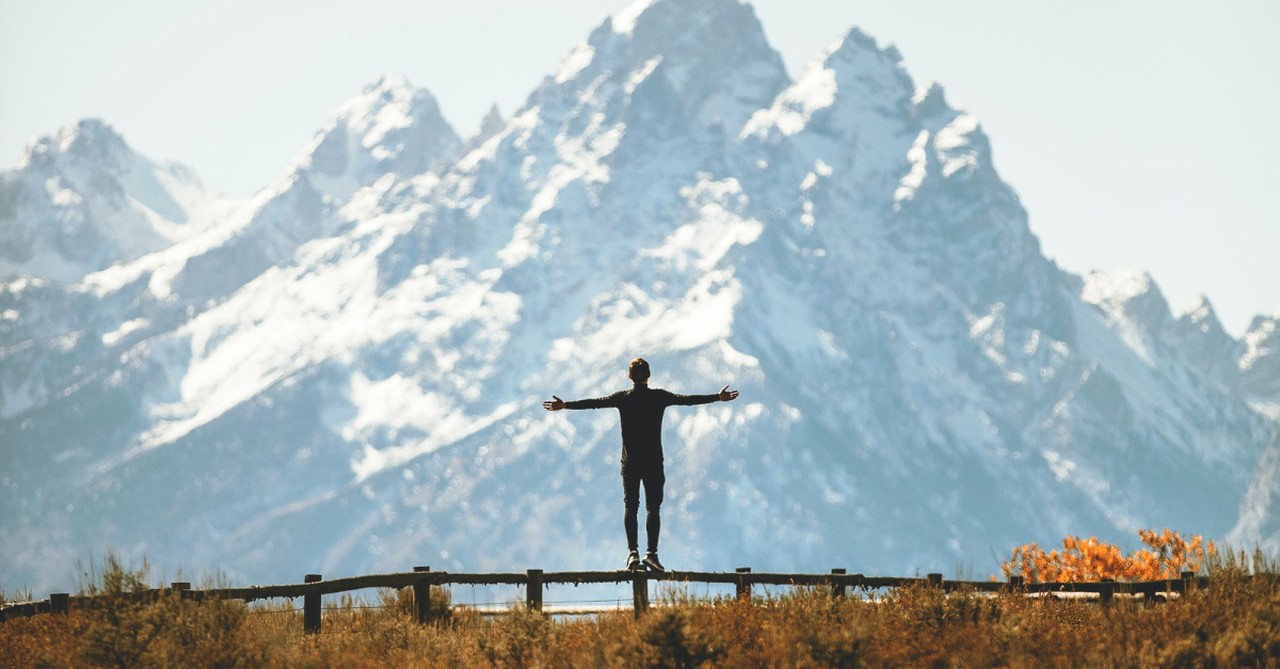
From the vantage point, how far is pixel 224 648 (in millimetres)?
14102

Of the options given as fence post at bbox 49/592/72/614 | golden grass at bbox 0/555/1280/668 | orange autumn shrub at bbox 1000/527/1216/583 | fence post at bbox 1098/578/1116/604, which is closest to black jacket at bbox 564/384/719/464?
golden grass at bbox 0/555/1280/668

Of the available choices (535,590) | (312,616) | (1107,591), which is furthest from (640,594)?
(1107,591)

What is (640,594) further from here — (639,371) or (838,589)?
(639,371)

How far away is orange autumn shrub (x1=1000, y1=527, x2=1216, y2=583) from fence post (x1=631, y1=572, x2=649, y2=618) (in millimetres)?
9516

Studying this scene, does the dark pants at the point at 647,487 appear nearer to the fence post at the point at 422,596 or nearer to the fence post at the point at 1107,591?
the fence post at the point at 422,596

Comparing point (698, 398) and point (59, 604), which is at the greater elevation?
point (698, 398)

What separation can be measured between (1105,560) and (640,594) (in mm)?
13184

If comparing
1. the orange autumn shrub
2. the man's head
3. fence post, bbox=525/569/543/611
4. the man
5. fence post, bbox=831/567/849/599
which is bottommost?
fence post, bbox=831/567/849/599

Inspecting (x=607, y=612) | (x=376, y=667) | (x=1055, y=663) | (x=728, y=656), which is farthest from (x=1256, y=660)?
(x=376, y=667)

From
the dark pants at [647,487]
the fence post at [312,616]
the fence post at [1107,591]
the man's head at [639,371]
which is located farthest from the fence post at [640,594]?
the fence post at [1107,591]

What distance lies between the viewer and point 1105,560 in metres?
26.7

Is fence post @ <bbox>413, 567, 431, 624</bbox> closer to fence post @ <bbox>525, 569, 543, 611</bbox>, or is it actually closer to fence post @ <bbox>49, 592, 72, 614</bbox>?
fence post @ <bbox>525, 569, 543, 611</bbox>

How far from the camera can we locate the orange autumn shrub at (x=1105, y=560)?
25.2 m

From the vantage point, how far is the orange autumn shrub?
25.2 m
